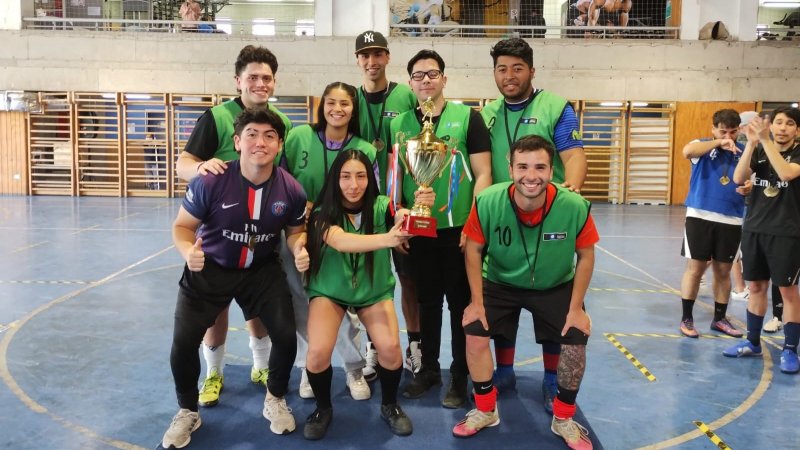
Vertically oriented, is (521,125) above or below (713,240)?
above

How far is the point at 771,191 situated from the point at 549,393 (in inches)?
99.7

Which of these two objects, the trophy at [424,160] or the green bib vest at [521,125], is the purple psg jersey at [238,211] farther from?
the green bib vest at [521,125]

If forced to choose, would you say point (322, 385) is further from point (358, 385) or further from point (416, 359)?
point (416, 359)

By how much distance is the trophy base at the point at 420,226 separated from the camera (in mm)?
2809

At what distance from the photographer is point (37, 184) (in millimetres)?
16828

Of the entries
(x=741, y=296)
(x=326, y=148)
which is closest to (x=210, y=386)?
(x=326, y=148)

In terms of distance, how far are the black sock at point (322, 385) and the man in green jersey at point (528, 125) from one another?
101 cm

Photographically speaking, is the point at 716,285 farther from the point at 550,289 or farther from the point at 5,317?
the point at 5,317

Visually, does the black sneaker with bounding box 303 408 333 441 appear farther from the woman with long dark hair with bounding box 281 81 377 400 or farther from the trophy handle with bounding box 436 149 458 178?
the trophy handle with bounding box 436 149 458 178

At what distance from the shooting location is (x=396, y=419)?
320 cm

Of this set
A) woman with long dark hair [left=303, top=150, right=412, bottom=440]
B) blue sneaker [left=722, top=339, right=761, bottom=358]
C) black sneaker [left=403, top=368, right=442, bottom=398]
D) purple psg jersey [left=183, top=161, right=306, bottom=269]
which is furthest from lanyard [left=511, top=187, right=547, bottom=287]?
blue sneaker [left=722, top=339, right=761, bottom=358]

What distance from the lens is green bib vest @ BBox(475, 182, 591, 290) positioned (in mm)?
3090

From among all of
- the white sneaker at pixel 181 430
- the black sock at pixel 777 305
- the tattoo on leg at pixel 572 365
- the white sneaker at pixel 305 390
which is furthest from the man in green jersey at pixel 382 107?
the black sock at pixel 777 305

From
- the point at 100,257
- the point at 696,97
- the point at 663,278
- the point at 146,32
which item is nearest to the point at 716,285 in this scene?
the point at 663,278
